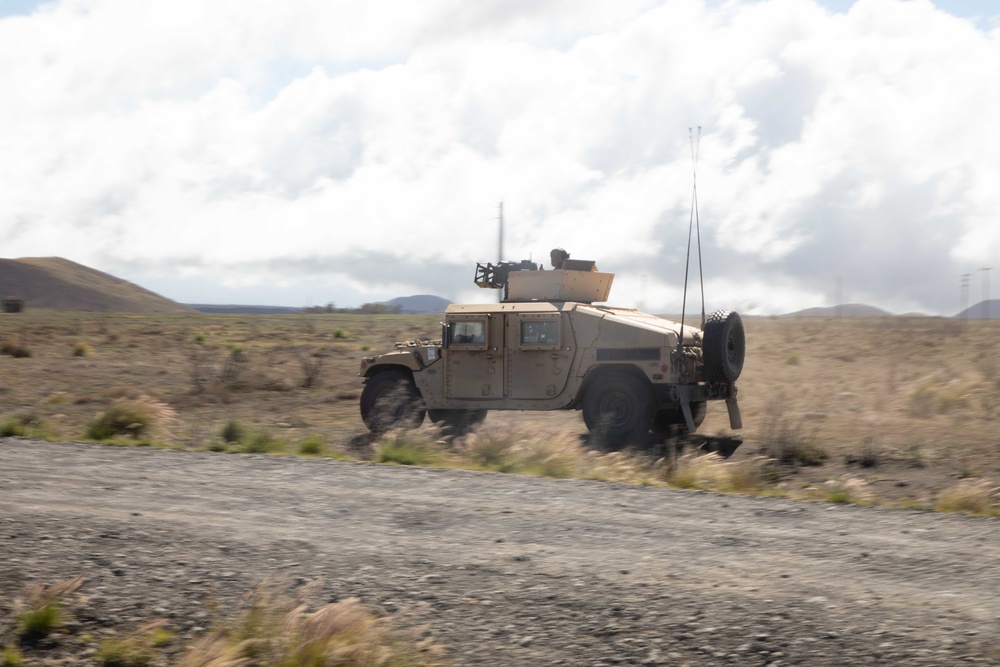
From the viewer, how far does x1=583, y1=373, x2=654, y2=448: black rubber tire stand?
13711mm

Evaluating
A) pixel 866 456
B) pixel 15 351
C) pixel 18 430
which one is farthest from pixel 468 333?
pixel 15 351

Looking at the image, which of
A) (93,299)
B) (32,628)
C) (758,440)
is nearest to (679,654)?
(32,628)

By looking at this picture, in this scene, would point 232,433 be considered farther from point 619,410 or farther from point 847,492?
point 847,492

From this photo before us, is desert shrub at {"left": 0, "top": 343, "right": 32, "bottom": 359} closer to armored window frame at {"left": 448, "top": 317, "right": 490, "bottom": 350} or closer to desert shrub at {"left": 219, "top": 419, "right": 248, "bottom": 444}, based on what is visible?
desert shrub at {"left": 219, "top": 419, "right": 248, "bottom": 444}

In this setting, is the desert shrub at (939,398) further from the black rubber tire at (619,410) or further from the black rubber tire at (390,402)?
the black rubber tire at (390,402)

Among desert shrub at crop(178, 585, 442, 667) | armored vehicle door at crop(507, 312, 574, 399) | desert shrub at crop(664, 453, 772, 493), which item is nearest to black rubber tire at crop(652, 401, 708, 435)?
armored vehicle door at crop(507, 312, 574, 399)

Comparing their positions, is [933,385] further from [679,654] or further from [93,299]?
[93,299]

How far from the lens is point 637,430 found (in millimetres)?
13703

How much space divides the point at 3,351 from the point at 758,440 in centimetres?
2377

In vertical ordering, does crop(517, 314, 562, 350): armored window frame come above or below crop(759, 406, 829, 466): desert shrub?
above

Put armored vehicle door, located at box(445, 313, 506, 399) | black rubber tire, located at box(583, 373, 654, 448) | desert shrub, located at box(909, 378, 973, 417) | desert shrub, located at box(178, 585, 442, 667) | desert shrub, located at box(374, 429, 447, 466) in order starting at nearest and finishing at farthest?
desert shrub, located at box(178, 585, 442, 667) → desert shrub, located at box(374, 429, 447, 466) → black rubber tire, located at box(583, 373, 654, 448) → armored vehicle door, located at box(445, 313, 506, 399) → desert shrub, located at box(909, 378, 973, 417)

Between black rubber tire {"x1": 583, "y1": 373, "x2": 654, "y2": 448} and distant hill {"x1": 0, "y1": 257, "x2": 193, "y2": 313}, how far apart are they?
502 ft

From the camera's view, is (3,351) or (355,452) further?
(3,351)

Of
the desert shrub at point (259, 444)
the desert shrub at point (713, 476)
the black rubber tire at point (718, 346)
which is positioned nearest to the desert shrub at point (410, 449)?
the desert shrub at point (259, 444)
